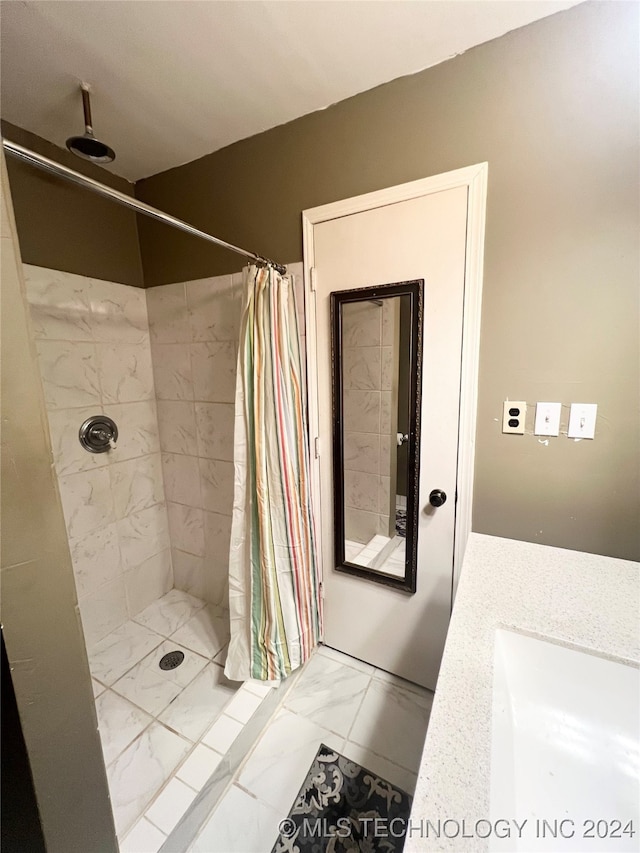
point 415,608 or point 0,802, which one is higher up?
point 0,802

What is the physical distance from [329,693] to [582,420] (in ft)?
4.90

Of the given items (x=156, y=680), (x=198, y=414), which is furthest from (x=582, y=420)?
(x=156, y=680)

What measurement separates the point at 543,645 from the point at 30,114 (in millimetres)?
2437

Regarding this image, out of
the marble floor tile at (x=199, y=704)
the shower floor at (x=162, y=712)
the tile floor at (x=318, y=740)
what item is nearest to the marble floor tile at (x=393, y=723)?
the tile floor at (x=318, y=740)

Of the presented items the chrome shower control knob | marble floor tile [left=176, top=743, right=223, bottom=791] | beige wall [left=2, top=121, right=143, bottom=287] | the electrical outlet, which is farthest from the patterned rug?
beige wall [left=2, top=121, right=143, bottom=287]

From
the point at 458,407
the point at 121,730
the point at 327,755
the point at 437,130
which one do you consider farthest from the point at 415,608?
the point at 437,130

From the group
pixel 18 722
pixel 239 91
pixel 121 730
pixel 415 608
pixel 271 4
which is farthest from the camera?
pixel 415 608

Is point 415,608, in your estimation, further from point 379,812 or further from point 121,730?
point 121,730

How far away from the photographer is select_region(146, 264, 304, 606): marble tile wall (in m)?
1.71

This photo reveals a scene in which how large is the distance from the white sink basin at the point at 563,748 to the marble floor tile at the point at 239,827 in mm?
905

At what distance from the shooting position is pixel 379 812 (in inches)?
42.6

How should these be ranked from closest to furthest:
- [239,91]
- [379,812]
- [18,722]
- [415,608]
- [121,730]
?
[18,722] < [379,812] < [239,91] < [121,730] < [415,608]

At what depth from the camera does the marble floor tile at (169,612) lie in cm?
188

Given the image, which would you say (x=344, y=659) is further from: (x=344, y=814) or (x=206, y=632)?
(x=206, y=632)
